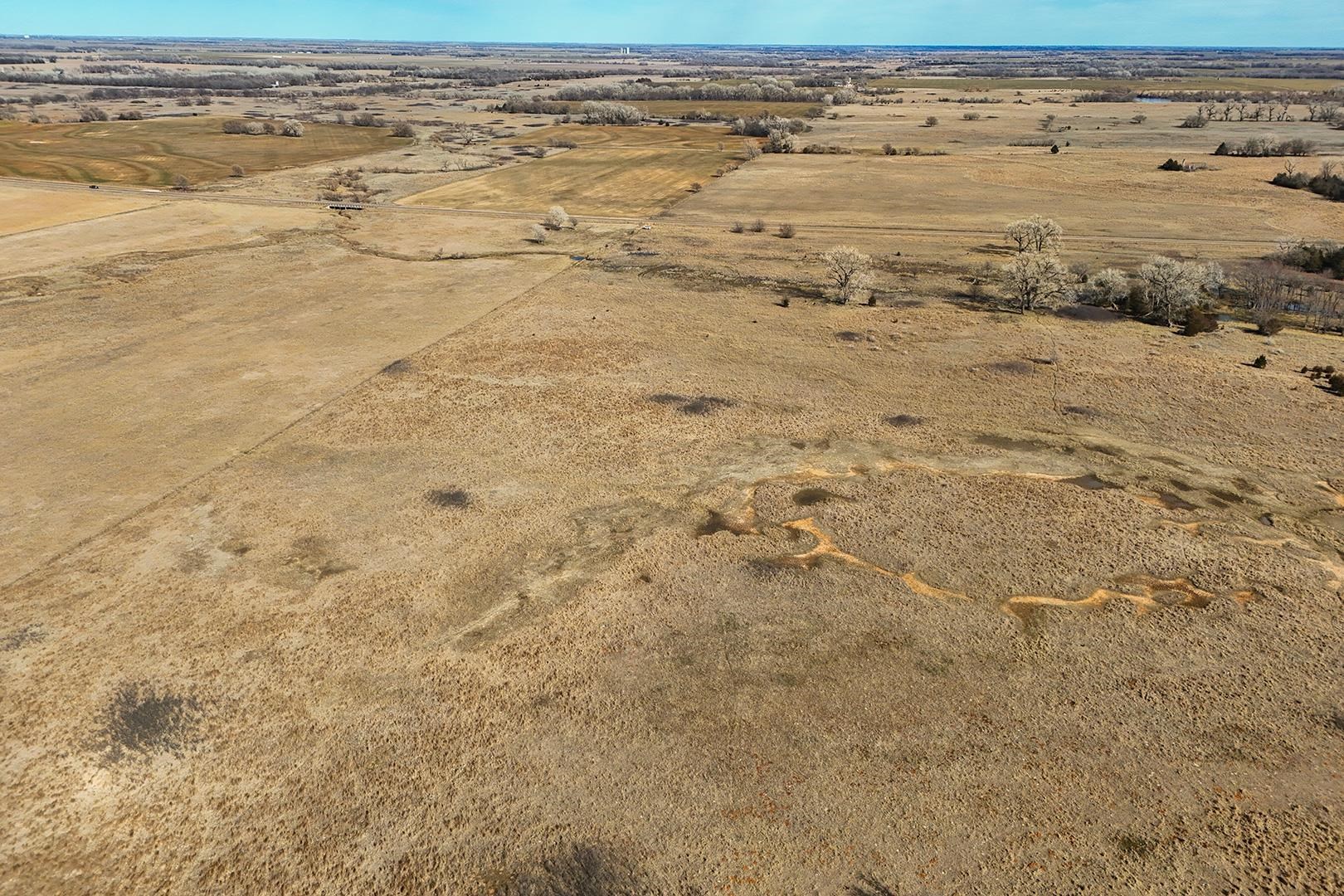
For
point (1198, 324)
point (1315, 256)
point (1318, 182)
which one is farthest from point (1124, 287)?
point (1318, 182)

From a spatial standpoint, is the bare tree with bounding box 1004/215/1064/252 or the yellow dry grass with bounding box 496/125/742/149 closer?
the bare tree with bounding box 1004/215/1064/252

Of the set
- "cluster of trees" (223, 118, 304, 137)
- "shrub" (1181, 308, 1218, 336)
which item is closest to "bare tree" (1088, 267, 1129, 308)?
"shrub" (1181, 308, 1218, 336)

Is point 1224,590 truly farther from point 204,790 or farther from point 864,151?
point 864,151

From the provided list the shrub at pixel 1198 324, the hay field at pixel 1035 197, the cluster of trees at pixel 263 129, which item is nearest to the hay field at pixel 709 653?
the shrub at pixel 1198 324

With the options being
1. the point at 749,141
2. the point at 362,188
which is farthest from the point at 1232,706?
the point at 749,141

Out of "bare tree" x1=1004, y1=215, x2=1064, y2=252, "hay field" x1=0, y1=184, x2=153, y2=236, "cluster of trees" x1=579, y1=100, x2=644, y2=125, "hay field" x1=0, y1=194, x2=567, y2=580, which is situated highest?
"cluster of trees" x1=579, y1=100, x2=644, y2=125

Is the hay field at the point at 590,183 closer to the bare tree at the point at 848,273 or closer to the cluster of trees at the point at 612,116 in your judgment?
the bare tree at the point at 848,273

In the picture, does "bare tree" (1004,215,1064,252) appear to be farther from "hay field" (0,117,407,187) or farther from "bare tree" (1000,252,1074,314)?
"hay field" (0,117,407,187)
